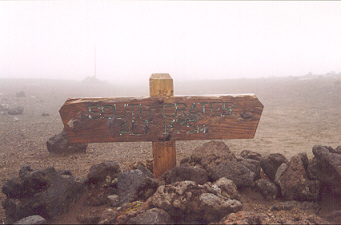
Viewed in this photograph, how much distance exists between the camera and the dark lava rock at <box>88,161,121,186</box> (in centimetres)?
384

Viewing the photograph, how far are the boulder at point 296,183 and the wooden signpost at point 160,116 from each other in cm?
70

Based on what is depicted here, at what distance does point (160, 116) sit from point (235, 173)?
130 cm

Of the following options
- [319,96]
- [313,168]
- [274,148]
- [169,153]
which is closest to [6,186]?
[169,153]

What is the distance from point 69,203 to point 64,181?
29cm

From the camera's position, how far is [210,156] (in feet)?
13.1

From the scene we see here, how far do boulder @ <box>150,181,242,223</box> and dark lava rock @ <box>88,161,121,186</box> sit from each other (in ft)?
4.16

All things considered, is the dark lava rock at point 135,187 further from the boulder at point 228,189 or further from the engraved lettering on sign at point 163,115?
the boulder at point 228,189

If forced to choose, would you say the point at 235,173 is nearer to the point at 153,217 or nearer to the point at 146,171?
the point at 146,171

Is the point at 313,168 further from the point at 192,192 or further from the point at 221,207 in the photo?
the point at 192,192

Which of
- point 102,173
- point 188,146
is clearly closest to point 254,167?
point 102,173

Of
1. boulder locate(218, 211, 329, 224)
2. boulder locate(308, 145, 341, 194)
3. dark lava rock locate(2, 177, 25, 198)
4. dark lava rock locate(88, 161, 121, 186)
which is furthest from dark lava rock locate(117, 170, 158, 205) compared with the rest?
boulder locate(308, 145, 341, 194)

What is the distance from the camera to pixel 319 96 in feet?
59.5

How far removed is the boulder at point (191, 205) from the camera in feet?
9.02

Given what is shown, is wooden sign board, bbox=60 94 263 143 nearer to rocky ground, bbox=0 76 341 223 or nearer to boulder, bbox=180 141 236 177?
boulder, bbox=180 141 236 177
